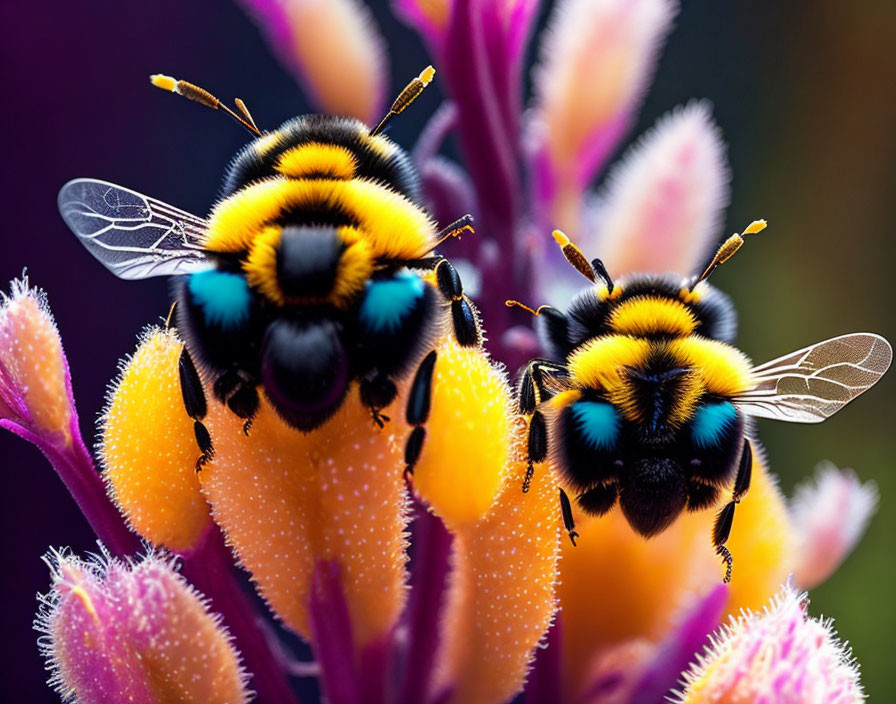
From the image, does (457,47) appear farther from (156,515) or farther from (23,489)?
(23,489)

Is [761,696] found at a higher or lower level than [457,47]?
lower

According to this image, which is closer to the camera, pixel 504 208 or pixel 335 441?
pixel 335 441

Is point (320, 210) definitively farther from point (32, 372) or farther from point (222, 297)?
point (32, 372)

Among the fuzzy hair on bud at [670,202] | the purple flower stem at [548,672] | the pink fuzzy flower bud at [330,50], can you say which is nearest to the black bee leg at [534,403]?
the purple flower stem at [548,672]

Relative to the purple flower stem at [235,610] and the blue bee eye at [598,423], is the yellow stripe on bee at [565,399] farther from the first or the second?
the purple flower stem at [235,610]

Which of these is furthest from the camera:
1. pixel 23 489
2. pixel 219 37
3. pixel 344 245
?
pixel 219 37

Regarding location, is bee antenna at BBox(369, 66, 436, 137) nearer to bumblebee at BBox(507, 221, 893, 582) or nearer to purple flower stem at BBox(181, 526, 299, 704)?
bumblebee at BBox(507, 221, 893, 582)

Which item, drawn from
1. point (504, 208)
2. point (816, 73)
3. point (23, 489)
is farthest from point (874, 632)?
point (23, 489)
